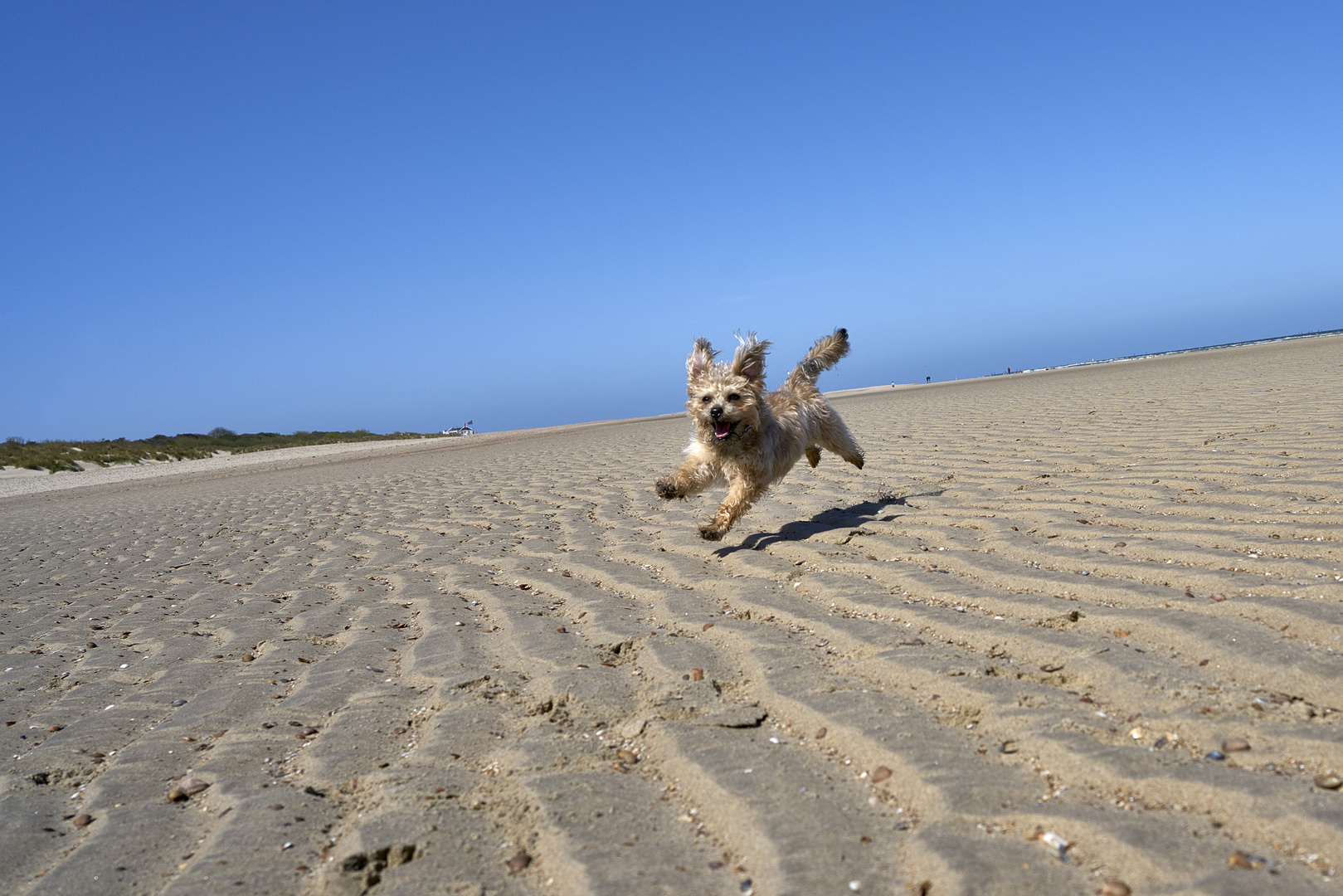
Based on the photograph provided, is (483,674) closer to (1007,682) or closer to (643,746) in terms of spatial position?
(643,746)

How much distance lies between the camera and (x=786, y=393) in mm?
7422

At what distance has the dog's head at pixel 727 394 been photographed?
616cm

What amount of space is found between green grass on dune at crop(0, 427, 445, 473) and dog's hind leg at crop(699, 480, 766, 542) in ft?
94.8

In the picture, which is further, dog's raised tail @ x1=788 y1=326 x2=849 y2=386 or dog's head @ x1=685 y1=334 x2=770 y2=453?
dog's raised tail @ x1=788 y1=326 x2=849 y2=386

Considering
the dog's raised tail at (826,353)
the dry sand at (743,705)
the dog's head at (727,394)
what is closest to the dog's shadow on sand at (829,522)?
the dry sand at (743,705)

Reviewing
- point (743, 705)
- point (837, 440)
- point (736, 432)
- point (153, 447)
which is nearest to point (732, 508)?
point (736, 432)

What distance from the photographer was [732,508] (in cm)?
578

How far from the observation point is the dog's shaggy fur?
6117mm

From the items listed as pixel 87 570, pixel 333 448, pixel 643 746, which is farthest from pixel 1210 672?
pixel 333 448

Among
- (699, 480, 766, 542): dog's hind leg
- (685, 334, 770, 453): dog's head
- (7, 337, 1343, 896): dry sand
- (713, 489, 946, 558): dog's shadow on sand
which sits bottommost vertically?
(7, 337, 1343, 896): dry sand

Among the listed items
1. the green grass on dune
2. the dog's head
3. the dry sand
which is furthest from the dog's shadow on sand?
the green grass on dune

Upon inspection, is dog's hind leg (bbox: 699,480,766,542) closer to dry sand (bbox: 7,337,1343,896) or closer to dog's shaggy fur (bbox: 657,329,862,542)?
dog's shaggy fur (bbox: 657,329,862,542)

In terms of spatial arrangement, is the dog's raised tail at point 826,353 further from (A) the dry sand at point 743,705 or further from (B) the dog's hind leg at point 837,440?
(A) the dry sand at point 743,705

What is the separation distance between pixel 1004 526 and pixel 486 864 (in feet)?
12.2
